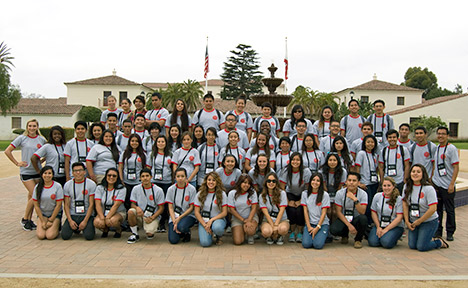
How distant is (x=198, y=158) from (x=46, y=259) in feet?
8.70

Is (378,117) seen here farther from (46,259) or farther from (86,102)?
(86,102)

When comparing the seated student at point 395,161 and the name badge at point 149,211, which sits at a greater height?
the seated student at point 395,161

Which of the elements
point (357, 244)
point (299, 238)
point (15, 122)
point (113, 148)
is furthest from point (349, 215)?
point (15, 122)

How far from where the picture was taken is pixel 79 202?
645 cm

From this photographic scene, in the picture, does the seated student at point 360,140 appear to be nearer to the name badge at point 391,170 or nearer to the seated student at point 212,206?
the name badge at point 391,170

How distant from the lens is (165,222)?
7.02 m

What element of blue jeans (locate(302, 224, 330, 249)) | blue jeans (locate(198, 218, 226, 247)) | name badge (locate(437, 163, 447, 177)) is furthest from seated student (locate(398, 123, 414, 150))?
blue jeans (locate(198, 218, 226, 247))

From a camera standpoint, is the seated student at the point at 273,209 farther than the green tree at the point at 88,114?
No

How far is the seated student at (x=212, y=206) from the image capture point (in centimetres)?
614

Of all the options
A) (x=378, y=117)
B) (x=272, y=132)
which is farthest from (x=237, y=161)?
(x=378, y=117)

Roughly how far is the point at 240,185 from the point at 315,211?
119 centimetres

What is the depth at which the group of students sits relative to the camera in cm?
610

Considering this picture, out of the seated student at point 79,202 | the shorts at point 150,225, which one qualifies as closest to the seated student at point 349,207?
the shorts at point 150,225

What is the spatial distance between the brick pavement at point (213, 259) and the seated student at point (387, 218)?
16cm
